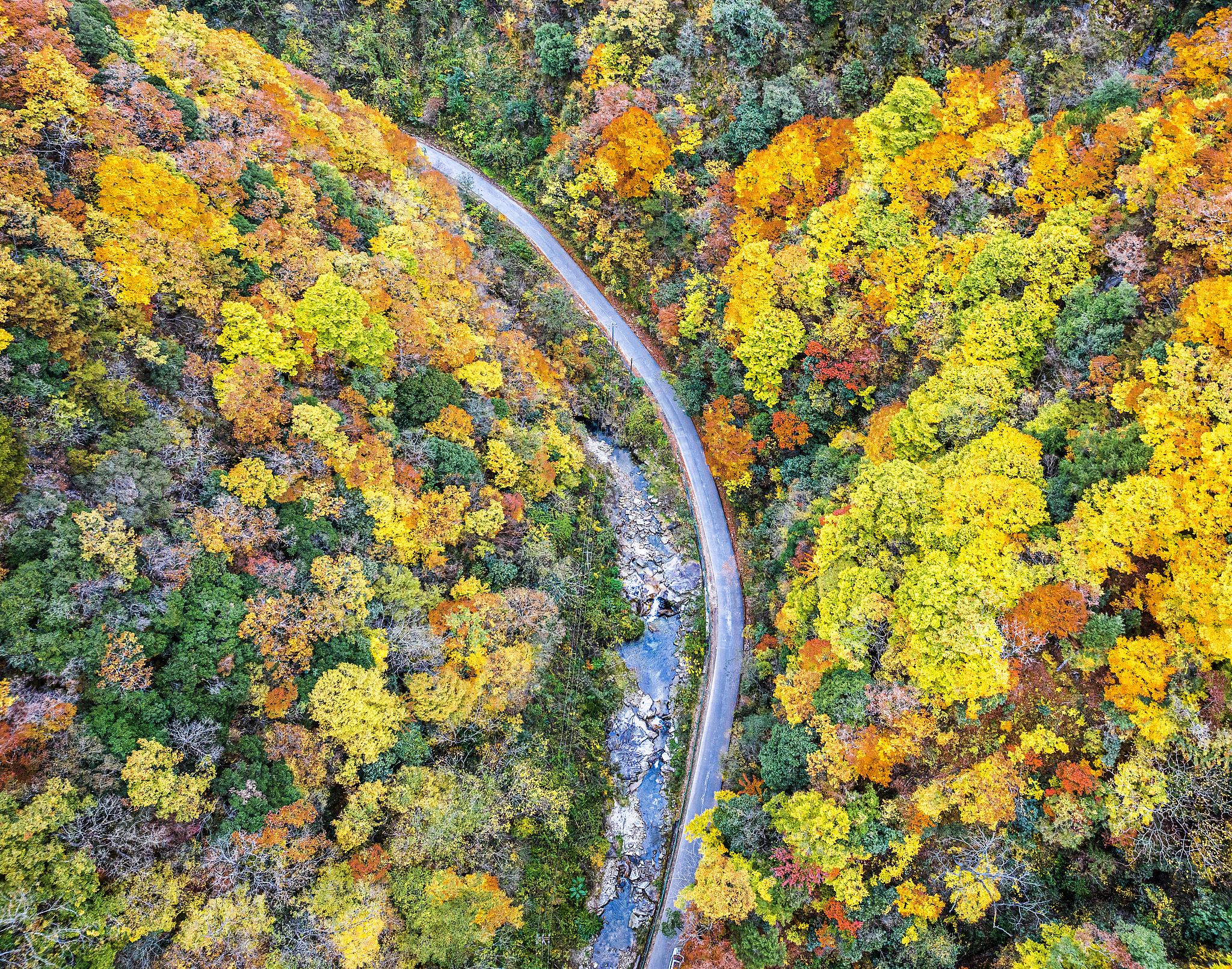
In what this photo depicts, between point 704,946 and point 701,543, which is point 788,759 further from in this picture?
point 701,543

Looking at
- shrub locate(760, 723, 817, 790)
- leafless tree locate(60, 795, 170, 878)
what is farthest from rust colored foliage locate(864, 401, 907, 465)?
leafless tree locate(60, 795, 170, 878)

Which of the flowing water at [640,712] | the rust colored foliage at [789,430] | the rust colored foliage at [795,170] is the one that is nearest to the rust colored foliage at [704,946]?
the flowing water at [640,712]

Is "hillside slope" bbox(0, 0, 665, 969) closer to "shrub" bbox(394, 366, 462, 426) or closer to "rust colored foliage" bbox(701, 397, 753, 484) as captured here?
"shrub" bbox(394, 366, 462, 426)

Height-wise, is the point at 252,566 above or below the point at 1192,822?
below

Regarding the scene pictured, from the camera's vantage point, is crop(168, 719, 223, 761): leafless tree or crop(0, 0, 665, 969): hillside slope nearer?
crop(0, 0, 665, 969): hillside slope

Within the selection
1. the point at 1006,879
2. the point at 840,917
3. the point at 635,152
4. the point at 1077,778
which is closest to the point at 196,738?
the point at 840,917

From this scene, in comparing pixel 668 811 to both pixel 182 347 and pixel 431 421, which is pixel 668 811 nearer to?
pixel 431 421
